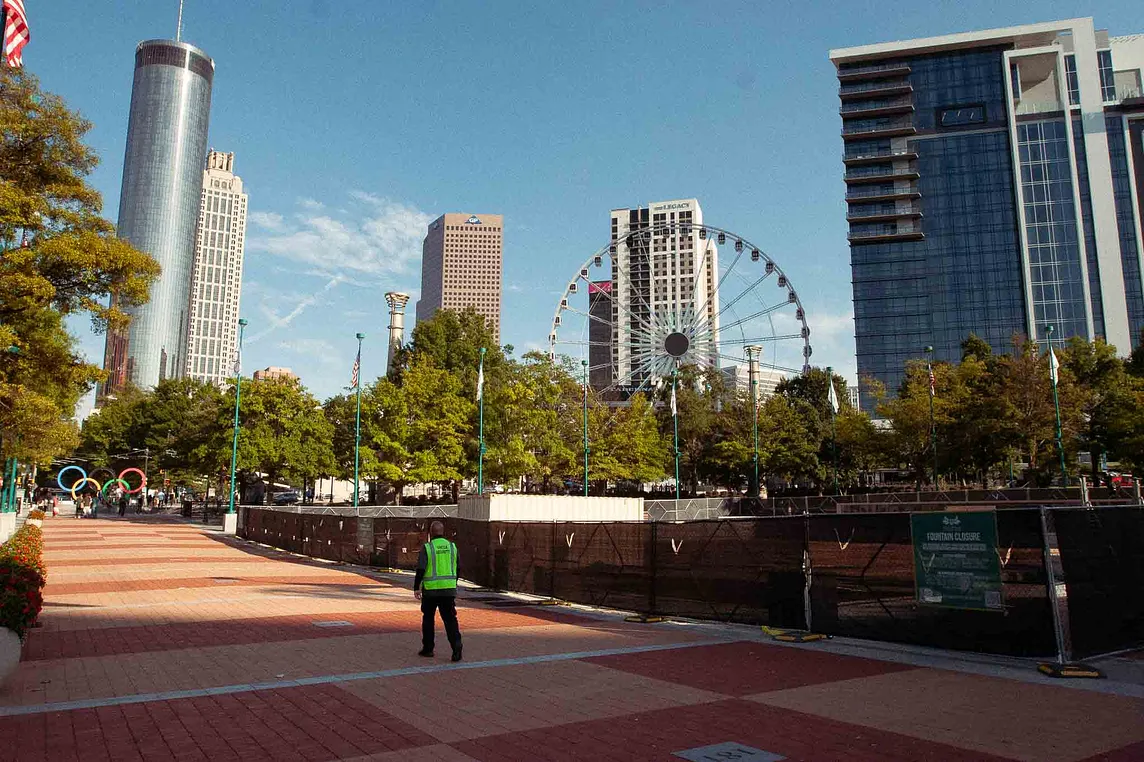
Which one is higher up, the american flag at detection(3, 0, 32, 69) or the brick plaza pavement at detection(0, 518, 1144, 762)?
the american flag at detection(3, 0, 32, 69)

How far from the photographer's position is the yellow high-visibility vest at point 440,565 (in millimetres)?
10305

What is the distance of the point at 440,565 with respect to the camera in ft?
34.1

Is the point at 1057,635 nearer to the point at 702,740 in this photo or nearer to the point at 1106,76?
the point at 702,740

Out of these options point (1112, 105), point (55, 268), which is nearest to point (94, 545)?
point (55, 268)

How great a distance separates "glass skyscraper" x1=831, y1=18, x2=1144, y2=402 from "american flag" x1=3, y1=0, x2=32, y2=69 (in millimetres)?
119539

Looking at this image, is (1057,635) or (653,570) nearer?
(1057,635)

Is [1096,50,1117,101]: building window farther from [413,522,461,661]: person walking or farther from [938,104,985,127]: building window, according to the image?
[413,522,461,661]: person walking

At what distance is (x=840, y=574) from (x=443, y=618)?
18.7 feet

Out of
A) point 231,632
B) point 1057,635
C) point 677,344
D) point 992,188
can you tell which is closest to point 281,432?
point 677,344

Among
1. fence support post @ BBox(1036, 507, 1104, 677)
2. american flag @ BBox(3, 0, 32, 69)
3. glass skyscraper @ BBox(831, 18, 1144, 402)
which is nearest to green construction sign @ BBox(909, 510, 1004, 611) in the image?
fence support post @ BBox(1036, 507, 1104, 677)

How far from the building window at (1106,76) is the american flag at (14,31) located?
141732mm

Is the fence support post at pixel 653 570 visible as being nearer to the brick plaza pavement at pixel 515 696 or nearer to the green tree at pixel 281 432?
the brick plaza pavement at pixel 515 696

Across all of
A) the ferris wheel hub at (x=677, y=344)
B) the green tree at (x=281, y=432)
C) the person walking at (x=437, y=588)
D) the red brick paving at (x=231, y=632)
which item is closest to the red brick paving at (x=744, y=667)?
the person walking at (x=437, y=588)

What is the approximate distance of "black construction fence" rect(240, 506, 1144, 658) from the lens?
1009 centimetres
